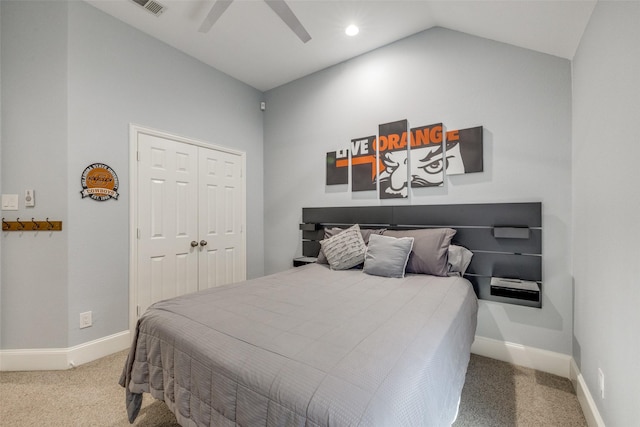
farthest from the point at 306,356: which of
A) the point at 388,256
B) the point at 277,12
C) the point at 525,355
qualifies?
the point at 525,355

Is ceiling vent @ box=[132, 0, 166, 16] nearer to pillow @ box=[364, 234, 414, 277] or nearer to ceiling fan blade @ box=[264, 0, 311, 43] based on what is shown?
ceiling fan blade @ box=[264, 0, 311, 43]

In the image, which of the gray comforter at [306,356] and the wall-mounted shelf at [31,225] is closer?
the gray comforter at [306,356]

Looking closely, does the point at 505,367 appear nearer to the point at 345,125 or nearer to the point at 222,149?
the point at 345,125

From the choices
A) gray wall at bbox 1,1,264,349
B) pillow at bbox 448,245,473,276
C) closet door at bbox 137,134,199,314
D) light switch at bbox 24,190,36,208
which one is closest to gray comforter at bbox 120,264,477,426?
pillow at bbox 448,245,473,276

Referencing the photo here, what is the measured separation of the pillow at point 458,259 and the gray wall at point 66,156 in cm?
302

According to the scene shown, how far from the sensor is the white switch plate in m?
2.18

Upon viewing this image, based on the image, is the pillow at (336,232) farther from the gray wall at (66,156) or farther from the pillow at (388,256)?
the gray wall at (66,156)

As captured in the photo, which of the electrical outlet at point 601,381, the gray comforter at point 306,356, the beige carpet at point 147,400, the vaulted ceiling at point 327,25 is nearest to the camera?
the gray comforter at point 306,356

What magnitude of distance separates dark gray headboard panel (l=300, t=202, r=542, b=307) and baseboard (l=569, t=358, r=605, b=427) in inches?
19.4

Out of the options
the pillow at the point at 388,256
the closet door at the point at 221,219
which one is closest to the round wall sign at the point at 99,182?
the closet door at the point at 221,219

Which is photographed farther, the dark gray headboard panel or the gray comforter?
the dark gray headboard panel

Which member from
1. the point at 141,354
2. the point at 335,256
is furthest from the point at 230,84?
the point at 141,354

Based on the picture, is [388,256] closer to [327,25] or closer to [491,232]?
[491,232]

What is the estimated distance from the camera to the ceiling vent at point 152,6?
7.64 feet
